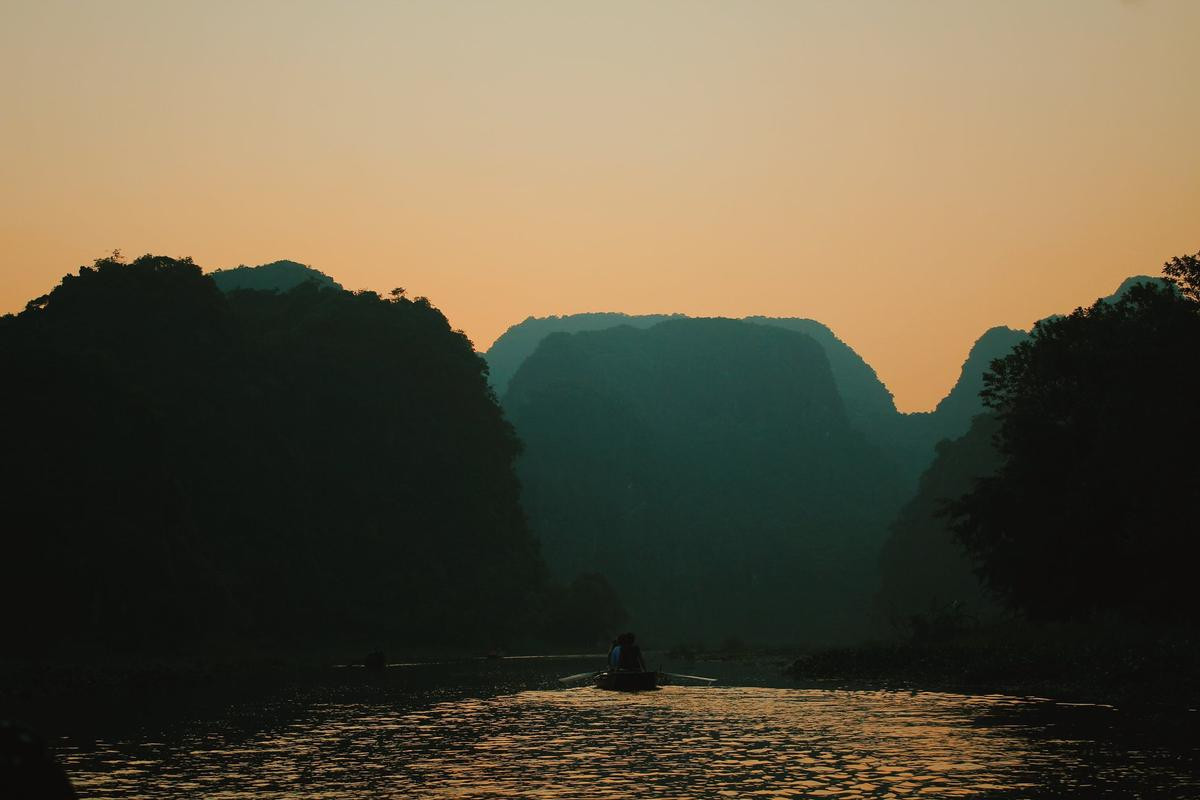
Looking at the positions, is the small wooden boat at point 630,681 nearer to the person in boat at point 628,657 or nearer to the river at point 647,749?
the person in boat at point 628,657

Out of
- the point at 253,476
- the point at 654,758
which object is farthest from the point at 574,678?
the point at 253,476

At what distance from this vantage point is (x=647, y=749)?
2922 centimetres

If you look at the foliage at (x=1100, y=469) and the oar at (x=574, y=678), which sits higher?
the foliage at (x=1100, y=469)

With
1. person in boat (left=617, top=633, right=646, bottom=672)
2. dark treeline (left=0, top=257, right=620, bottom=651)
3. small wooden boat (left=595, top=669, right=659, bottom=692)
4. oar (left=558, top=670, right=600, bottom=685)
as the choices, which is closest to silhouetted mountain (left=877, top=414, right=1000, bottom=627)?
dark treeline (left=0, top=257, right=620, bottom=651)

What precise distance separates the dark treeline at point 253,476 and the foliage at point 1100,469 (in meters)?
45.7

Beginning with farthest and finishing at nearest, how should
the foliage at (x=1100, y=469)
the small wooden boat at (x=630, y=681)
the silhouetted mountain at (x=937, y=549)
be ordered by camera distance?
the silhouetted mountain at (x=937, y=549)
the foliage at (x=1100, y=469)
the small wooden boat at (x=630, y=681)

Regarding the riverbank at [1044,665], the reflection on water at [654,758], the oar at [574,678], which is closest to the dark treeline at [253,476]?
the oar at [574,678]

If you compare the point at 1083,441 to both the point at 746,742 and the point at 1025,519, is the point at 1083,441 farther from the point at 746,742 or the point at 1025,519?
the point at 746,742

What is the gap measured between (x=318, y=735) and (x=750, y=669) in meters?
44.7

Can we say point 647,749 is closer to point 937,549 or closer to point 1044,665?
point 1044,665

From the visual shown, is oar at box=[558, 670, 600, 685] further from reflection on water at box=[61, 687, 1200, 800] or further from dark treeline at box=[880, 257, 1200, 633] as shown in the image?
dark treeline at box=[880, 257, 1200, 633]

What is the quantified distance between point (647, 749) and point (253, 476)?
65.5 m

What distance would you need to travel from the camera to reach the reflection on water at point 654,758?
22797 millimetres

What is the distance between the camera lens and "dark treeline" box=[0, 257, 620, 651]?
2618 inches
